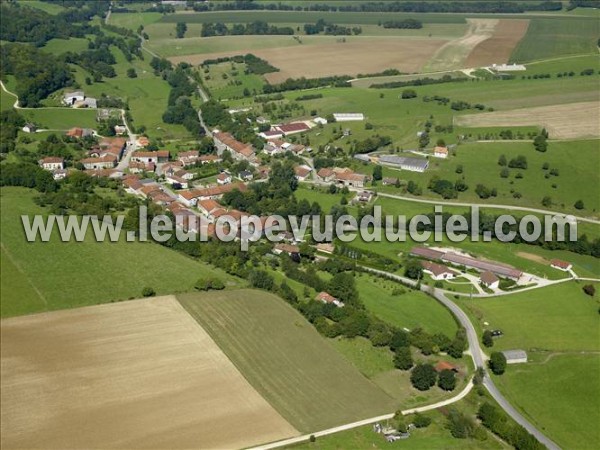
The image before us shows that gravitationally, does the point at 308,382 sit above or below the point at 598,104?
below

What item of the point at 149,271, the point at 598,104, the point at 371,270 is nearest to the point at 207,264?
the point at 149,271

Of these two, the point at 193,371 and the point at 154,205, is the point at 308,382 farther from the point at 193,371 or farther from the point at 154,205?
the point at 154,205

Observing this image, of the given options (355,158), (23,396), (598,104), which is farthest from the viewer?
(598,104)

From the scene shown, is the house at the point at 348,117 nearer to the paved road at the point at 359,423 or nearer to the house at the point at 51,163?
the house at the point at 51,163

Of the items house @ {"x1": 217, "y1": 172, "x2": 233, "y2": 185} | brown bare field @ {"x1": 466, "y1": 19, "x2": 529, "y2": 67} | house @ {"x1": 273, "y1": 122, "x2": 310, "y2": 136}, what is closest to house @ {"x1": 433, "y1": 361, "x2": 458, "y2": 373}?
house @ {"x1": 217, "y1": 172, "x2": 233, "y2": 185}

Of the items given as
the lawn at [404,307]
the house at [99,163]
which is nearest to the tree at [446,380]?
the lawn at [404,307]
